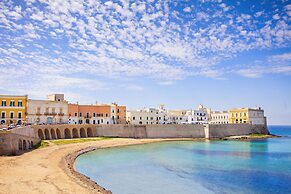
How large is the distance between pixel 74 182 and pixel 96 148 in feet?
91.4

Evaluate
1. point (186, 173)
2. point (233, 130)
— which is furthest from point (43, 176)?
point (233, 130)

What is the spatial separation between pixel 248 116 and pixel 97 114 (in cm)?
5260

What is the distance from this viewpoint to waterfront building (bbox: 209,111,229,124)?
104250 millimetres

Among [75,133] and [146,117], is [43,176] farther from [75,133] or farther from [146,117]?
[146,117]

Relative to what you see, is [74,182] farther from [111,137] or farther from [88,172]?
[111,137]

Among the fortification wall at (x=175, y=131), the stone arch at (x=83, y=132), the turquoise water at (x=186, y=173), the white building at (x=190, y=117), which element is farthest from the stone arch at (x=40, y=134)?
the white building at (x=190, y=117)

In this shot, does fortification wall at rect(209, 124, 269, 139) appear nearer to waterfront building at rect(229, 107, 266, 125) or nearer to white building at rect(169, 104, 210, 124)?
waterfront building at rect(229, 107, 266, 125)

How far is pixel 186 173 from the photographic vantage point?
106 ft

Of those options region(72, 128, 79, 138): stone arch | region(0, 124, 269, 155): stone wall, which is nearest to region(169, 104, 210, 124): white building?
region(0, 124, 269, 155): stone wall

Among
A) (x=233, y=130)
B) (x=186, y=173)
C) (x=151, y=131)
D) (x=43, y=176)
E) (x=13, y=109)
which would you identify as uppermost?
(x=13, y=109)

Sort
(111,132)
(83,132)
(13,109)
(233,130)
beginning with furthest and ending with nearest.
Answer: (233,130), (111,132), (83,132), (13,109)

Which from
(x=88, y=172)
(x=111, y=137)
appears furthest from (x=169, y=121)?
(x=88, y=172)

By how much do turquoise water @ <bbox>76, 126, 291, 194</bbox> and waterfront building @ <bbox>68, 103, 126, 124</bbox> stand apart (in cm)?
2668

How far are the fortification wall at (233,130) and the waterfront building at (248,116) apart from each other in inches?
85.0
